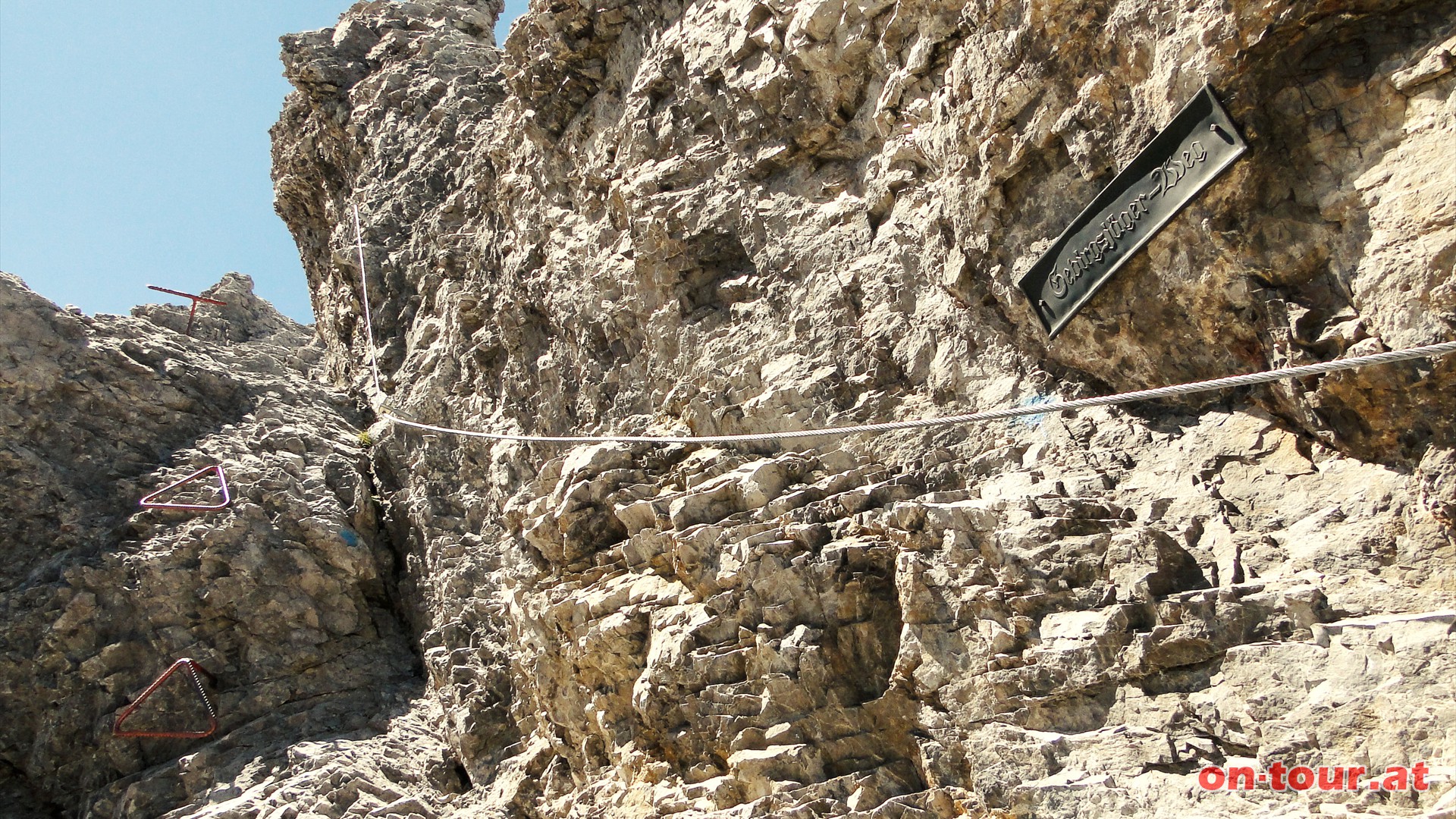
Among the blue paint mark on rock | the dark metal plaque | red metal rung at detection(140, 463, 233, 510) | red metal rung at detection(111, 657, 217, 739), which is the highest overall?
red metal rung at detection(140, 463, 233, 510)

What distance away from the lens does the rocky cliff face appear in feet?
18.3

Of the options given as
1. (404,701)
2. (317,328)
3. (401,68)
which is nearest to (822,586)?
(404,701)

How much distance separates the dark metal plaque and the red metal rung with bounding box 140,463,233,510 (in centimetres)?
1154

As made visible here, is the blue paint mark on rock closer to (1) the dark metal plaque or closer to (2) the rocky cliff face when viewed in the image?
(2) the rocky cliff face

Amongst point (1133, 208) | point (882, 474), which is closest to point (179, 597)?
point (882, 474)

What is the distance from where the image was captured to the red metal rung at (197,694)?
470 inches

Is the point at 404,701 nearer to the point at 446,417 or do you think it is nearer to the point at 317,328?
the point at 446,417

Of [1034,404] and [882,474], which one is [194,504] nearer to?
[882,474]

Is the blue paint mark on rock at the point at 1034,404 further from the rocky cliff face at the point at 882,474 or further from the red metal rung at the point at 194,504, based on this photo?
the red metal rung at the point at 194,504

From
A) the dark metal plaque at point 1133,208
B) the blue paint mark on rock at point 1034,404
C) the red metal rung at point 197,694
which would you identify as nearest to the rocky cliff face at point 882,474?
the blue paint mark on rock at point 1034,404

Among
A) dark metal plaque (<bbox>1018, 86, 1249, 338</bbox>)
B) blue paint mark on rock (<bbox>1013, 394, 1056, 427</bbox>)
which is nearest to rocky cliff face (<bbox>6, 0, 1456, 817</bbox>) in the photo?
blue paint mark on rock (<bbox>1013, 394, 1056, 427</bbox>)

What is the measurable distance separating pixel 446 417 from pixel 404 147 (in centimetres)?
589

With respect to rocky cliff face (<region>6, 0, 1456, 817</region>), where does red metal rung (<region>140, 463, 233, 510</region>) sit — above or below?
above

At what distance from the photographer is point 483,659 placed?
1229cm
